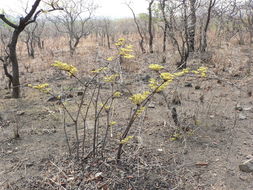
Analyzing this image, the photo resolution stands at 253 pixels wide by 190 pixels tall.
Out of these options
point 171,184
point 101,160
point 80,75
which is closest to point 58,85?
point 80,75

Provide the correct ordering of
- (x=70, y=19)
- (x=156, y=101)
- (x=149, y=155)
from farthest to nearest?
(x=70, y=19) → (x=156, y=101) → (x=149, y=155)

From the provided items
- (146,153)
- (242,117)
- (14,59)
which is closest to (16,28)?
(14,59)

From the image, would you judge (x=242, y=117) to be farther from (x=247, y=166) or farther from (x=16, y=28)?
(x=16, y=28)

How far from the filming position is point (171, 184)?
8.20ft

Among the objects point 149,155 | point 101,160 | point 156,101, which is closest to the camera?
point 101,160

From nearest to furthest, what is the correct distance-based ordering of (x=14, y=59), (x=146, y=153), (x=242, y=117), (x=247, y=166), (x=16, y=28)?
(x=247, y=166) < (x=146, y=153) < (x=242, y=117) < (x=16, y=28) < (x=14, y=59)

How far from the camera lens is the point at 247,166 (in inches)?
104

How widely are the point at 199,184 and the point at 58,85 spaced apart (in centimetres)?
554

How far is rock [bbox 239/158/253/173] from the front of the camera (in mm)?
2621

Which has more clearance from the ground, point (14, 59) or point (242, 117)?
point (14, 59)

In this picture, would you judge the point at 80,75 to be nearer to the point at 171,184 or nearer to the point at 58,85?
the point at 58,85

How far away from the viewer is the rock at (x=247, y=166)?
2.62 metres

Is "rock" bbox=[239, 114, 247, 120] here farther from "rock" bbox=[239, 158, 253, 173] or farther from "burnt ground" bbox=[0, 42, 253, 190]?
"rock" bbox=[239, 158, 253, 173]

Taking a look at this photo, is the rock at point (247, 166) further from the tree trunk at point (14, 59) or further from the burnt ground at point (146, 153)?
the tree trunk at point (14, 59)
